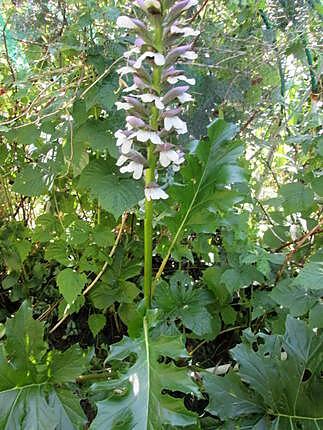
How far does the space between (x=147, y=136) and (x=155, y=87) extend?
0.32ft

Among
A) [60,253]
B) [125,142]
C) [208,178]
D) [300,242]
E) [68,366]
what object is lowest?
[68,366]

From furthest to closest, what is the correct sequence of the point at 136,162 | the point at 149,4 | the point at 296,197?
1. the point at 296,197
2. the point at 136,162
3. the point at 149,4

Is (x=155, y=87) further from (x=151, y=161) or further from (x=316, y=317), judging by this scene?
(x=316, y=317)

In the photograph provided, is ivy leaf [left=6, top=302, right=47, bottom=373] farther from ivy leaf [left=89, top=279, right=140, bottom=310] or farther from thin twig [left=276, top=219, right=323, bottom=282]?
thin twig [left=276, top=219, right=323, bottom=282]

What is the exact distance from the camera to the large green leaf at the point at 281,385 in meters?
0.95

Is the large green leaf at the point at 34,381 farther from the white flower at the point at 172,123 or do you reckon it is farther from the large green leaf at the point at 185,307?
the white flower at the point at 172,123

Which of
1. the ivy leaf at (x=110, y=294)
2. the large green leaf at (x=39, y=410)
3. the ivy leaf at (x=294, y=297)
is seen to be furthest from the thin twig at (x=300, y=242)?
the large green leaf at (x=39, y=410)

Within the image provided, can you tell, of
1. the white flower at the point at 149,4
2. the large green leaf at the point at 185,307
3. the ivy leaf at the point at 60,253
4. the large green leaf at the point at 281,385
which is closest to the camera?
the white flower at the point at 149,4

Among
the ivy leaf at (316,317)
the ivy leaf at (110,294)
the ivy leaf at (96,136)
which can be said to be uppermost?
the ivy leaf at (96,136)

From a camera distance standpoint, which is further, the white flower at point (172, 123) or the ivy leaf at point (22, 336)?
the ivy leaf at point (22, 336)

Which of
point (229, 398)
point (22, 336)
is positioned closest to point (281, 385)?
point (229, 398)

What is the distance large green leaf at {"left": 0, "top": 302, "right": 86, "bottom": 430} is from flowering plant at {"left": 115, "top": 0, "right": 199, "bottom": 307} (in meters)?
0.41

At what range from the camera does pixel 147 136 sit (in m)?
0.91

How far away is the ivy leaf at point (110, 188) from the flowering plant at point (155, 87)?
19cm
